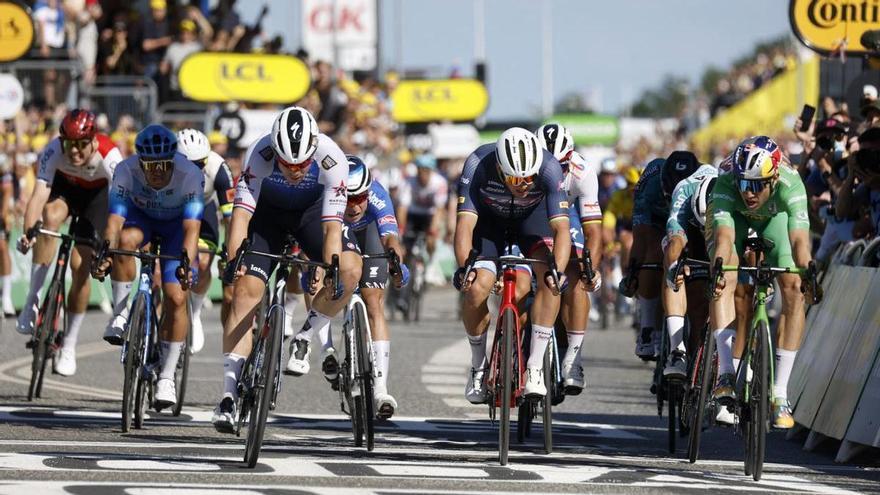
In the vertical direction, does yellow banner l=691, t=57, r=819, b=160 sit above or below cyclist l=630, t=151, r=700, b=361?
above

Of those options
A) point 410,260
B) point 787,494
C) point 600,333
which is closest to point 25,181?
point 410,260

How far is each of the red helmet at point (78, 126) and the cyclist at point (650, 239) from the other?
12.7 feet

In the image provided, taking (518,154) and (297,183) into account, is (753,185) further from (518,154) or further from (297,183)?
(297,183)

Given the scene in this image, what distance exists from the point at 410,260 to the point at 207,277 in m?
10.7

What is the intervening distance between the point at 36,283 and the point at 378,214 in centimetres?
371

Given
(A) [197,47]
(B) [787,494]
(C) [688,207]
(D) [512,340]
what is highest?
(A) [197,47]

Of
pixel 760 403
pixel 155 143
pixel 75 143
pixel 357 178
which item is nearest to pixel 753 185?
pixel 760 403

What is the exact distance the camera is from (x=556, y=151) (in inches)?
506

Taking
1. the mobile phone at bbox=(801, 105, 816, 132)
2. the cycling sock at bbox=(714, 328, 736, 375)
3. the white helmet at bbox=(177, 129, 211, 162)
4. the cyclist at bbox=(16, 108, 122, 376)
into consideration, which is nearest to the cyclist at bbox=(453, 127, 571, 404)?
the cycling sock at bbox=(714, 328, 736, 375)

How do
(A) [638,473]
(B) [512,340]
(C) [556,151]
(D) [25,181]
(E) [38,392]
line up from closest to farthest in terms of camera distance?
(A) [638,473]
(B) [512,340]
(C) [556,151]
(E) [38,392]
(D) [25,181]

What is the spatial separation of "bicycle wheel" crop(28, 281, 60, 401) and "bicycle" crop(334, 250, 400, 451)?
3488mm

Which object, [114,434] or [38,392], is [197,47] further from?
[114,434]

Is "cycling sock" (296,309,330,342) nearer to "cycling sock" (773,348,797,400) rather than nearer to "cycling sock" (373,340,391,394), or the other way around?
"cycling sock" (373,340,391,394)

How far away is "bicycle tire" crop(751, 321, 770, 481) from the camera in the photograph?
10055 mm
